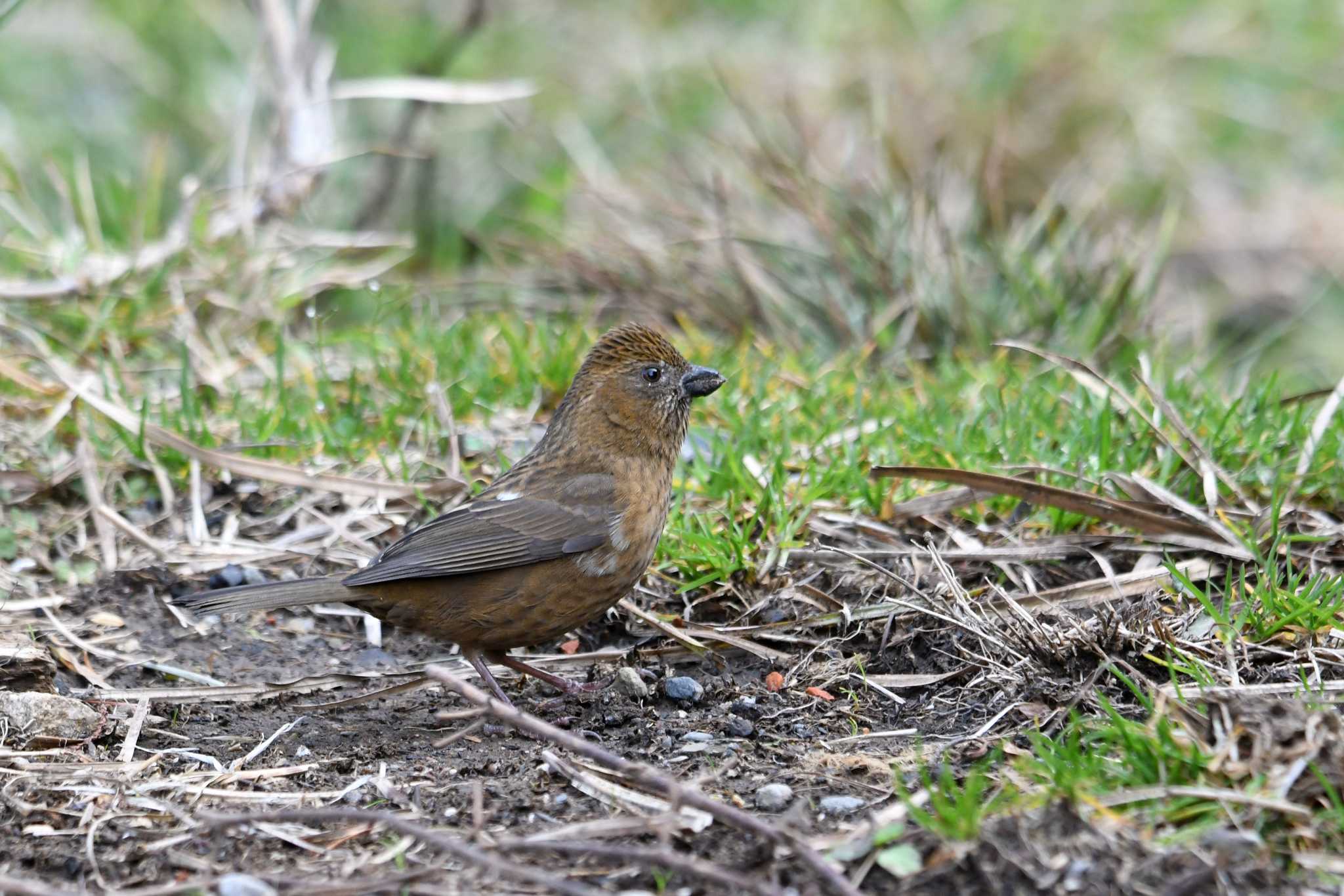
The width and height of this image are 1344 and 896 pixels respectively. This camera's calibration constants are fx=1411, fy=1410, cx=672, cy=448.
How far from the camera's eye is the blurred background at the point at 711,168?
6.70 metres

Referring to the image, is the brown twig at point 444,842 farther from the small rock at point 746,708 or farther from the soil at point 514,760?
the small rock at point 746,708

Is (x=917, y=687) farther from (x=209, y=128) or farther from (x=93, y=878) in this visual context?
(x=209, y=128)

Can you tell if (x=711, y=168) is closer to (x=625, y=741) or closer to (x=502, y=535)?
(x=502, y=535)

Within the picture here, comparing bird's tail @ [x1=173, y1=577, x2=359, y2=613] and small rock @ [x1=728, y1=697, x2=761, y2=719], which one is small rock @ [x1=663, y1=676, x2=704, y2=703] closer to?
small rock @ [x1=728, y1=697, x2=761, y2=719]

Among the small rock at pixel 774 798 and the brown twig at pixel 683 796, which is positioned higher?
the brown twig at pixel 683 796

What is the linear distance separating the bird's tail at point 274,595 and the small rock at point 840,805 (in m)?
1.64

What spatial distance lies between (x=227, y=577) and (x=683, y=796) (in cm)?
246

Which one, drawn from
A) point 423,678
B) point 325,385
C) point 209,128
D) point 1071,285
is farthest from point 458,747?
point 209,128

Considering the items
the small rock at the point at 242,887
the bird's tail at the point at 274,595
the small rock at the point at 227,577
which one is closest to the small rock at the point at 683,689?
the bird's tail at the point at 274,595

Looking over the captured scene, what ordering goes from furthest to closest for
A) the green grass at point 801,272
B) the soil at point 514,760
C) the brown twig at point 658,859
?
the green grass at point 801,272, the soil at point 514,760, the brown twig at point 658,859

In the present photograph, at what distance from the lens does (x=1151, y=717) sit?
3027 millimetres

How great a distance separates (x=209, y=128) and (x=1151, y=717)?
8.58 meters

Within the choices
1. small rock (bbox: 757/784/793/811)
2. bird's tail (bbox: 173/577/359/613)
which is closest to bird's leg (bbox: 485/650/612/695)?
bird's tail (bbox: 173/577/359/613)

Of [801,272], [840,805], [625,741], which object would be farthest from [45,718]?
[801,272]
